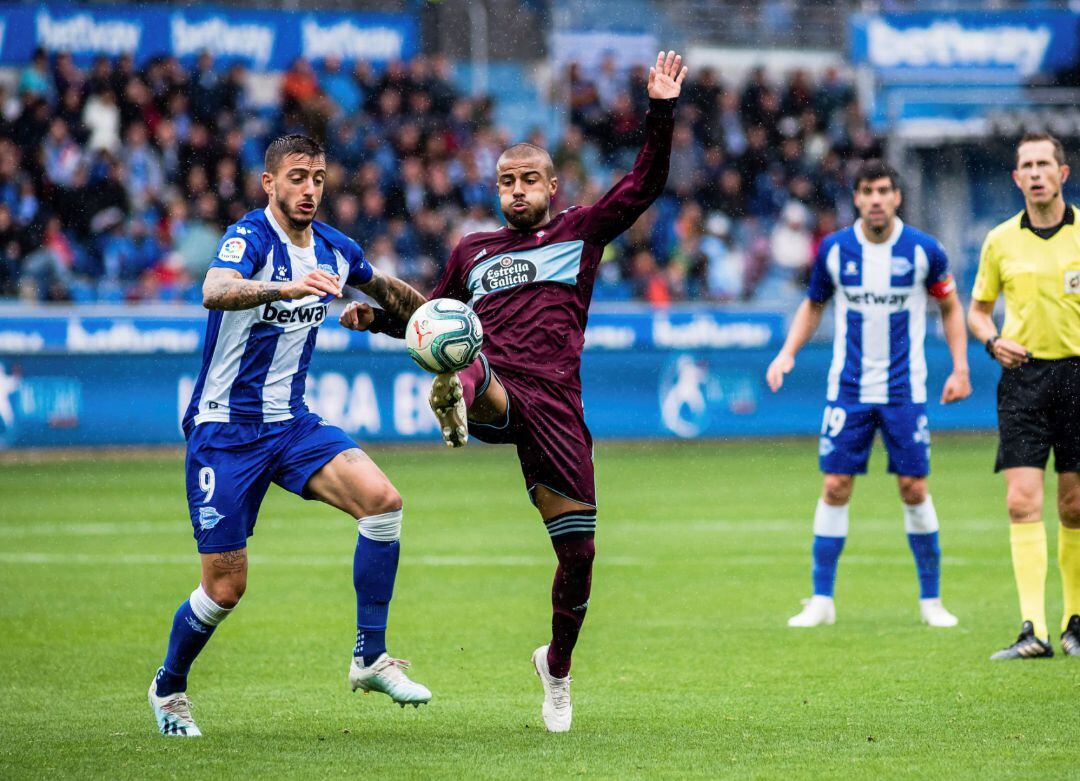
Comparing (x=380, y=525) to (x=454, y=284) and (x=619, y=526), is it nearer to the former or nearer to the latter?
(x=454, y=284)

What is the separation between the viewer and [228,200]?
21.2 m

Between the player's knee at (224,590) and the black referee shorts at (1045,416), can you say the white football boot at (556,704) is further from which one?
the black referee shorts at (1045,416)

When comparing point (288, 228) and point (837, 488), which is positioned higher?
point (288, 228)

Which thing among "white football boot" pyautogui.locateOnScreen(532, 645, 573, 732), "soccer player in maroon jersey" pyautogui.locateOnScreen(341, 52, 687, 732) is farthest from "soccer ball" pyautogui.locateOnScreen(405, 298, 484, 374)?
"white football boot" pyautogui.locateOnScreen(532, 645, 573, 732)

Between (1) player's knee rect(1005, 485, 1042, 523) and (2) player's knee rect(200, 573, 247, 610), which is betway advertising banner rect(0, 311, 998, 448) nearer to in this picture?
(1) player's knee rect(1005, 485, 1042, 523)

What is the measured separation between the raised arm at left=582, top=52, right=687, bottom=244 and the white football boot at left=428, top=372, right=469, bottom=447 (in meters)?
1.02

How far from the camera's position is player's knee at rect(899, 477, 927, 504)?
30.3ft

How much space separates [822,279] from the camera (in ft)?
31.0

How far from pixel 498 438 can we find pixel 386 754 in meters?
1.39

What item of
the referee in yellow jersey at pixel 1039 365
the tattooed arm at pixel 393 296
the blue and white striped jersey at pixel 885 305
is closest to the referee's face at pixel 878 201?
the blue and white striped jersey at pixel 885 305

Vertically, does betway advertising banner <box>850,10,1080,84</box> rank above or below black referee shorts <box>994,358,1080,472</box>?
above

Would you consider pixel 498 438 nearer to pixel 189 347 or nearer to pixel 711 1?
pixel 189 347

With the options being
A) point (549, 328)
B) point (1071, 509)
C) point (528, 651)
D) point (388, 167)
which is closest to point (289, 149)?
point (549, 328)

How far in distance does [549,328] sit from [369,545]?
1136mm
